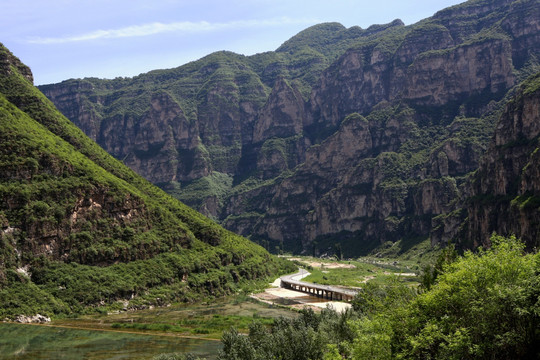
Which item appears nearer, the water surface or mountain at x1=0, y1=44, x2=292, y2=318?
the water surface

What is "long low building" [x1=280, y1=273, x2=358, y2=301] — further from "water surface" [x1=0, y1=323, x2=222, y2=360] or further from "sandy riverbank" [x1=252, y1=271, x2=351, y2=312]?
"water surface" [x1=0, y1=323, x2=222, y2=360]

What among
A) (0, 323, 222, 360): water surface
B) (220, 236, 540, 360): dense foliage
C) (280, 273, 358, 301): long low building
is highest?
(220, 236, 540, 360): dense foliage

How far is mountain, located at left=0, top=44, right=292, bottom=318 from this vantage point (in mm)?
117812

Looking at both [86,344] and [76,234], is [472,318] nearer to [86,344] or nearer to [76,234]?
→ [86,344]

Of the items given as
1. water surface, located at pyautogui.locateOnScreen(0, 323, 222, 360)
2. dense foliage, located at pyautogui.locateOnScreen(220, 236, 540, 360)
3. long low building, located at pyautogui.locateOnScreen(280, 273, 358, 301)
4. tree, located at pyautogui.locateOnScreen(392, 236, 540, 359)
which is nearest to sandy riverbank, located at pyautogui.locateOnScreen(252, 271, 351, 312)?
long low building, located at pyautogui.locateOnScreen(280, 273, 358, 301)

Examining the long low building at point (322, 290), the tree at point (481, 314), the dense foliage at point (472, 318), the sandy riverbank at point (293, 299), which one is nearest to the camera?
the tree at point (481, 314)

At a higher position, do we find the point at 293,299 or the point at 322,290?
the point at 293,299

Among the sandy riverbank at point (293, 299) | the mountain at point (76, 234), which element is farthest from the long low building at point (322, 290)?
the mountain at point (76, 234)

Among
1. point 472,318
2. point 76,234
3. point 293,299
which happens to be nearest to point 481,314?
point 472,318

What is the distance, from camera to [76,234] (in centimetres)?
13212

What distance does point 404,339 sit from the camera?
50906mm

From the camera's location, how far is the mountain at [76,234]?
117812 mm

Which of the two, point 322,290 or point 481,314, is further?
point 322,290

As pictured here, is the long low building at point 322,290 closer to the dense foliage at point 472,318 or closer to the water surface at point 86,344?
the water surface at point 86,344
